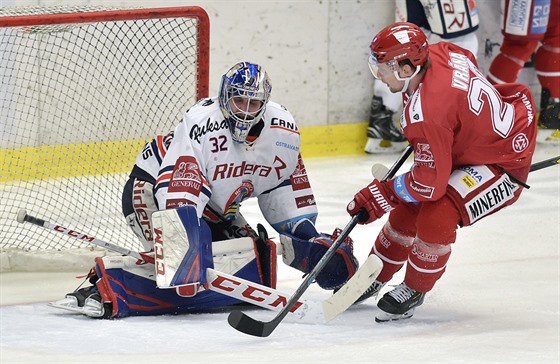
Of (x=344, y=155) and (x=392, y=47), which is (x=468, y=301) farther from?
(x=344, y=155)

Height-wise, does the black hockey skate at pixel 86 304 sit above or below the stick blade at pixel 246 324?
below

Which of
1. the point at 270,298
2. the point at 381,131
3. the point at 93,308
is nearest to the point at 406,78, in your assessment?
the point at 270,298

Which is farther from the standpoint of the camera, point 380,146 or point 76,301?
point 380,146

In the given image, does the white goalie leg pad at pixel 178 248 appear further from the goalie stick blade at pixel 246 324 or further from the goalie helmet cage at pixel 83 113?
the goalie helmet cage at pixel 83 113

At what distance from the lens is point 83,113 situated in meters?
5.75

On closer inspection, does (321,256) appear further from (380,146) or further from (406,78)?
(380,146)

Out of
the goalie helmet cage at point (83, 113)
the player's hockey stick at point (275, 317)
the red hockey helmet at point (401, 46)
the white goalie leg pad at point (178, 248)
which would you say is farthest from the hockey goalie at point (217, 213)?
the goalie helmet cage at point (83, 113)

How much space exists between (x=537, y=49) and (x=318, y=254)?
3.62 m

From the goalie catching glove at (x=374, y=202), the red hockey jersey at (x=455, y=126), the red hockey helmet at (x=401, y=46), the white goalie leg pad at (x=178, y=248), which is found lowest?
the white goalie leg pad at (x=178, y=248)

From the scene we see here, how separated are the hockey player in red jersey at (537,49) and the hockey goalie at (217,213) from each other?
3.19 meters

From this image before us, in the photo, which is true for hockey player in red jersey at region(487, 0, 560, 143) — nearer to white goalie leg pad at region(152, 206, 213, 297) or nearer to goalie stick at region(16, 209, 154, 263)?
goalie stick at region(16, 209, 154, 263)

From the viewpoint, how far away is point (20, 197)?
5328 millimetres

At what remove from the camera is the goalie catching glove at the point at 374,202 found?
3.92 meters

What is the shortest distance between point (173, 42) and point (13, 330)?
1771 millimetres
